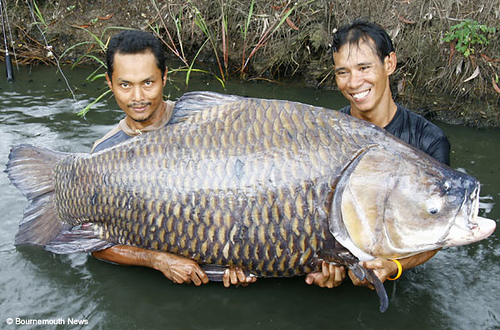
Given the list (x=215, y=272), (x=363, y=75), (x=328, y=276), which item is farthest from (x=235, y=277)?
(x=363, y=75)

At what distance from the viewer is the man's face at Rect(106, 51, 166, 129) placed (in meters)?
3.23

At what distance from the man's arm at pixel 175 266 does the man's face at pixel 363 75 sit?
1.43 metres

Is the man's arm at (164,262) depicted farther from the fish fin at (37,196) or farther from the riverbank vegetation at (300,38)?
the riverbank vegetation at (300,38)

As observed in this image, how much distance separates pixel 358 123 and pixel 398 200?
0.51 metres

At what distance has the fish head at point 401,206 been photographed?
7.80 feet

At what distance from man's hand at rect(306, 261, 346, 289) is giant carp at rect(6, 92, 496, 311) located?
0.08 m

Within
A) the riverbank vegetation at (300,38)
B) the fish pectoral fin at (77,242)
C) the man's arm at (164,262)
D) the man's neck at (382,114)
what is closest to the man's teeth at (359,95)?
the man's neck at (382,114)

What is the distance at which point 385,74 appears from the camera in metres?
3.29

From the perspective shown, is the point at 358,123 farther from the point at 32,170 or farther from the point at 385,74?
the point at 32,170

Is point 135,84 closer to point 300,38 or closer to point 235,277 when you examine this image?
point 235,277

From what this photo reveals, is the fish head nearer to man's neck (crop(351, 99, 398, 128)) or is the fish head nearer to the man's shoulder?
man's neck (crop(351, 99, 398, 128))

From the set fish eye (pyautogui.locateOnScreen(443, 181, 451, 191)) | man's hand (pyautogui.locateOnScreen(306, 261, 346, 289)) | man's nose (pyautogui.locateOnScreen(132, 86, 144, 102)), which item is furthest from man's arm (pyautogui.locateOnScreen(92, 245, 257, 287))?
fish eye (pyautogui.locateOnScreen(443, 181, 451, 191))

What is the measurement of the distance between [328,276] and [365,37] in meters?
1.62

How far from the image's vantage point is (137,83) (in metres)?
3.25
